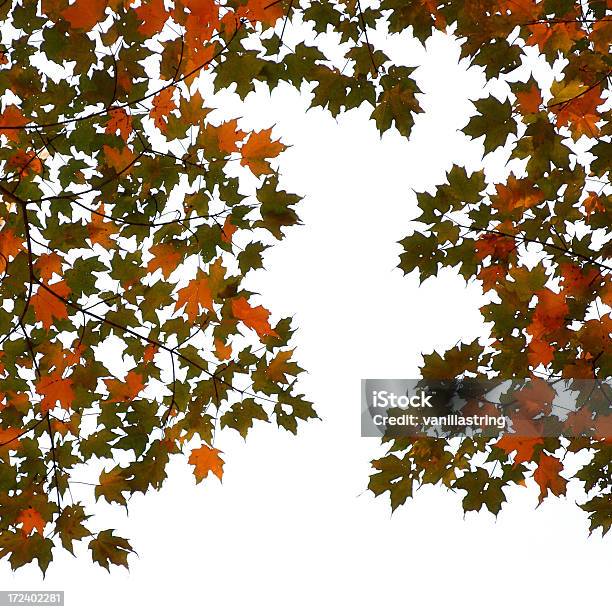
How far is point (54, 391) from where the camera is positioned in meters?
2.93

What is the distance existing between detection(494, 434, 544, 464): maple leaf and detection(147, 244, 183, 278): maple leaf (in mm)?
1430

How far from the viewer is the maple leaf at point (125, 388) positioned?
3.07 meters

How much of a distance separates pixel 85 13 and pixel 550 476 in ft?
7.49

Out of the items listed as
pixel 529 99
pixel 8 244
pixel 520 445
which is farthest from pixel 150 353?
pixel 529 99

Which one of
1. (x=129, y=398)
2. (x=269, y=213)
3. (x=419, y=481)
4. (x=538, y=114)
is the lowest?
(x=419, y=481)

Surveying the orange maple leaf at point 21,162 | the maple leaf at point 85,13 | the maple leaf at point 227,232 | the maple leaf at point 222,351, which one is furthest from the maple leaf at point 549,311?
the orange maple leaf at point 21,162

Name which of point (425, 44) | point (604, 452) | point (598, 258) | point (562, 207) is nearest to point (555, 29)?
point (425, 44)

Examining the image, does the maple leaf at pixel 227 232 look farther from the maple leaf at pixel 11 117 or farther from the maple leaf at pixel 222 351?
the maple leaf at pixel 11 117

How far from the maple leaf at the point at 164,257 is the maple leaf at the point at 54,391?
0.58 m

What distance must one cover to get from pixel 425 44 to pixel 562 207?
3.11 ft

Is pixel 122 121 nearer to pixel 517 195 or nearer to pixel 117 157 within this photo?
pixel 117 157

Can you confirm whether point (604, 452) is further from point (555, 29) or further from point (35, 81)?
point (35, 81)

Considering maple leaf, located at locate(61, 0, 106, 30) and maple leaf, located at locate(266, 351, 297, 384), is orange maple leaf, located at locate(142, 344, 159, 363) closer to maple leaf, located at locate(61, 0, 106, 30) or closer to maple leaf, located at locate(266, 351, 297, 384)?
maple leaf, located at locate(266, 351, 297, 384)

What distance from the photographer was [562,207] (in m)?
3.19
